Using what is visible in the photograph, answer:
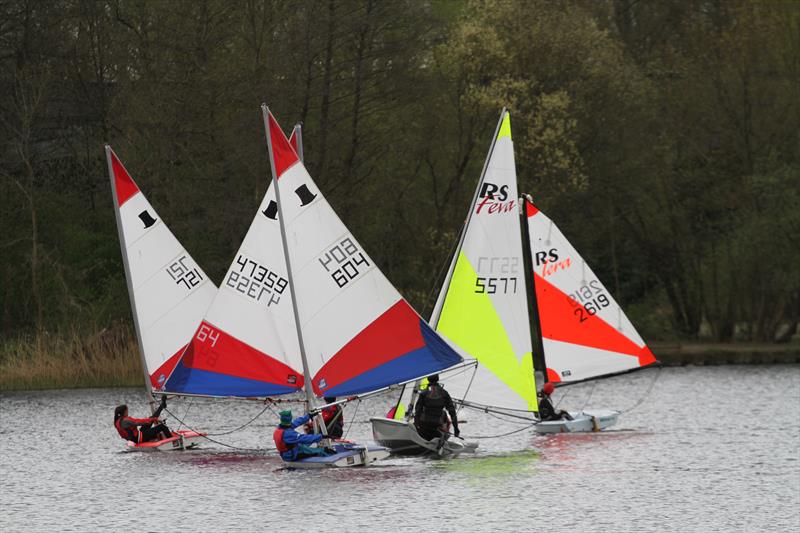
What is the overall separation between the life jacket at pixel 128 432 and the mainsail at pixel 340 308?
182 inches

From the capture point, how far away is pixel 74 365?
39.5 m

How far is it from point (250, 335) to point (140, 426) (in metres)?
3.67

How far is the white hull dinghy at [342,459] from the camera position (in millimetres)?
23891

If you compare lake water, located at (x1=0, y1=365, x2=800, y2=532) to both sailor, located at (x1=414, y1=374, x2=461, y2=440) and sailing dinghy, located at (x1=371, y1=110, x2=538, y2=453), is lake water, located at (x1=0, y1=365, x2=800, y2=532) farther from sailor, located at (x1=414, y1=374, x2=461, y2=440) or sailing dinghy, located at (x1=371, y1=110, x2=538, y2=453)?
sailing dinghy, located at (x1=371, y1=110, x2=538, y2=453)

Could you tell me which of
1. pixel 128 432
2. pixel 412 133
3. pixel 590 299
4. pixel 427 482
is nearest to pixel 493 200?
pixel 590 299

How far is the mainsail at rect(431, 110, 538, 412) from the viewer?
90.4ft

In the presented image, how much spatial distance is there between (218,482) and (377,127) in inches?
1144

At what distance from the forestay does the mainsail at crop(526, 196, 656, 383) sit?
22.0 feet

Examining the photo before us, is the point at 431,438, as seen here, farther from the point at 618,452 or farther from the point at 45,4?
the point at 45,4

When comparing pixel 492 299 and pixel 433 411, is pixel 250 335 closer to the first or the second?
pixel 433 411

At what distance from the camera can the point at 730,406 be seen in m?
40.2

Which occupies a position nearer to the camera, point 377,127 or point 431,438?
point 431,438

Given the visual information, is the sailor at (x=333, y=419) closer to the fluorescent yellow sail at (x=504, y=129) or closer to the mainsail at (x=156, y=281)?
the mainsail at (x=156, y=281)

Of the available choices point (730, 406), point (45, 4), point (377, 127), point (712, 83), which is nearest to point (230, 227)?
point (377, 127)
